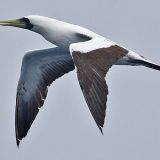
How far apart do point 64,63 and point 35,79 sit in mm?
1104

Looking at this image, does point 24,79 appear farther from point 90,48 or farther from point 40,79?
point 90,48

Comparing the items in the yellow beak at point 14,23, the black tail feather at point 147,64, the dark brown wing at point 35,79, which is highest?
the yellow beak at point 14,23

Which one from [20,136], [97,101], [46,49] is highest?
[97,101]

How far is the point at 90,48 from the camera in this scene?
22047 mm

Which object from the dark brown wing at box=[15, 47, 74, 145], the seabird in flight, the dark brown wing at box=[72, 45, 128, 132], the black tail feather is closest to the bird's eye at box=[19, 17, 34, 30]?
the seabird in flight

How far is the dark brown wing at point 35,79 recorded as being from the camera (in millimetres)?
27141

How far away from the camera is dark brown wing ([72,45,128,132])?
760 inches

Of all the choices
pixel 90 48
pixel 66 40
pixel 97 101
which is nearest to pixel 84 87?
pixel 97 101

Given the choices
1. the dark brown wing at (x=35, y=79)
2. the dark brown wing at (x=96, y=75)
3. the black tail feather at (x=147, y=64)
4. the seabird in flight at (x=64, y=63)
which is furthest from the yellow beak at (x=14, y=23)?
the dark brown wing at (x=96, y=75)

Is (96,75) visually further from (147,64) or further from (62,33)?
(62,33)

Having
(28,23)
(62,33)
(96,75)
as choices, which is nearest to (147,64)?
(62,33)

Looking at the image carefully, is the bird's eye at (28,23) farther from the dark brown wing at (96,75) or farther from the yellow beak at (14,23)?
the dark brown wing at (96,75)

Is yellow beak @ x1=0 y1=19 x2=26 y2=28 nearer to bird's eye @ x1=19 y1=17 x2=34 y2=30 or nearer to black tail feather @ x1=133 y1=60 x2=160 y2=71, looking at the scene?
bird's eye @ x1=19 y1=17 x2=34 y2=30

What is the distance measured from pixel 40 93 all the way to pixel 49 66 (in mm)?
1029
